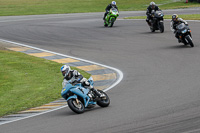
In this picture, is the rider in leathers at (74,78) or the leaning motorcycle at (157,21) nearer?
the rider in leathers at (74,78)

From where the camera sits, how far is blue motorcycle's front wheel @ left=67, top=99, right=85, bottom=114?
10570 millimetres

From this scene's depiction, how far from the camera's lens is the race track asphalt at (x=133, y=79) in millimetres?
9078

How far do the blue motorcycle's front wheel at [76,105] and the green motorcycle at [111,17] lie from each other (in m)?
21.4

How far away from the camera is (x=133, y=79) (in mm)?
14914

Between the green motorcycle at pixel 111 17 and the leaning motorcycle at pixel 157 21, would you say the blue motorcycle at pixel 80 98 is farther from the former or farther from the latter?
the green motorcycle at pixel 111 17

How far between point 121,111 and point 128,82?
4179mm

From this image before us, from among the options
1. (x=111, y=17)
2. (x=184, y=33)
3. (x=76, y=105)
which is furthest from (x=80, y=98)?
(x=111, y=17)

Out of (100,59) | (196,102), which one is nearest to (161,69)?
(100,59)

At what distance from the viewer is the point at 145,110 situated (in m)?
10.2

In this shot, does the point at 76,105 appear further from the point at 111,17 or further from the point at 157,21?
the point at 111,17

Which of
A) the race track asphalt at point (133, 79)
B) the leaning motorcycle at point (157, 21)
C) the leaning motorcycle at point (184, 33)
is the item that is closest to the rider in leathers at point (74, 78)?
the race track asphalt at point (133, 79)

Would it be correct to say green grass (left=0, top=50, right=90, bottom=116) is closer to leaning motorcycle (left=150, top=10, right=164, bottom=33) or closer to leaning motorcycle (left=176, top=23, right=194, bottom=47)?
leaning motorcycle (left=176, top=23, right=194, bottom=47)

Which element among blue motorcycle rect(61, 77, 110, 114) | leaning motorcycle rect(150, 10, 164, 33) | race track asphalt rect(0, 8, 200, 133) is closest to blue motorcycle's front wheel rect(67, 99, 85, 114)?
blue motorcycle rect(61, 77, 110, 114)

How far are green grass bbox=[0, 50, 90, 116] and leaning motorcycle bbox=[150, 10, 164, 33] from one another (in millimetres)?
9699
